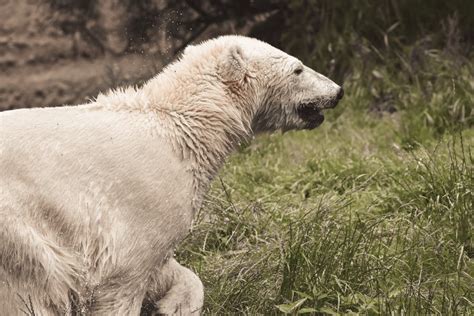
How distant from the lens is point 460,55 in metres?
8.62

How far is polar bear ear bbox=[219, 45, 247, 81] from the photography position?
490cm

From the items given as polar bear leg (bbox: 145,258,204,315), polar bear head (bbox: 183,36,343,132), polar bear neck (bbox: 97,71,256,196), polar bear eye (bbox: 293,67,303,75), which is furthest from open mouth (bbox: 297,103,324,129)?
polar bear leg (bbox: 145,258,204,315)

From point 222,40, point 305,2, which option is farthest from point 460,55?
point 222,40

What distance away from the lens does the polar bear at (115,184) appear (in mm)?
4406

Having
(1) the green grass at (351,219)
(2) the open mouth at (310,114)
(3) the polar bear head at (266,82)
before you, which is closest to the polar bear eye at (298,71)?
(3) the polar bear head at (266,82)

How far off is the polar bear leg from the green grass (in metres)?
0.21

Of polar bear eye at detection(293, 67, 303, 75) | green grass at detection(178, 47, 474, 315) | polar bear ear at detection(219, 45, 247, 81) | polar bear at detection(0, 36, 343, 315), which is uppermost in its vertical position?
polar bear ear at detection(219, 45, 247, 81)

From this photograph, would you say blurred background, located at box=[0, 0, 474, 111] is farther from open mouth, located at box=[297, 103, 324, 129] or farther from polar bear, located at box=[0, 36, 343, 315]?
polar bear, located at box=[0, 36, 343, 315]

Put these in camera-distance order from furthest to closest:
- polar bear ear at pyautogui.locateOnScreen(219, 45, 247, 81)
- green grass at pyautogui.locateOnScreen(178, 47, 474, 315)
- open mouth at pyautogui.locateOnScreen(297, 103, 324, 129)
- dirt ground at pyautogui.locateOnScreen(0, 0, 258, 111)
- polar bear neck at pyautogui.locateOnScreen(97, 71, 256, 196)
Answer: dirt ground at pyautogui.locateOnScreen(0, 0, 258, 111) → open mouth at pyautogui.locateOnScreen(297, 103, 324, 129) → green grass at pyautogui.locateOnScreen(178, 47, 474, 315) → polar bear ear at pyautogui.locateOnScreen(219, 45, 247, 81) → polar bear neck at pyautogui.locateOnScreen(97, 71, 256, 196)

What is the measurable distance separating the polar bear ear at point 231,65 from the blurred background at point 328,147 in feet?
2.97

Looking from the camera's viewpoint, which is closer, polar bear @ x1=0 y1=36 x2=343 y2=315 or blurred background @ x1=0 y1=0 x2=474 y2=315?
polar bear @ x1=0 y1=36 x2=343 y2=315

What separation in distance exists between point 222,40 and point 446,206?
166 cm

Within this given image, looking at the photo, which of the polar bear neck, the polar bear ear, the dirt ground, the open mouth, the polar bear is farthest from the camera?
the dirt ground

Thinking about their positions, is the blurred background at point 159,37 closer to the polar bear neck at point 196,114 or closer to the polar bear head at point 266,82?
the polar bear head at point 266,82
